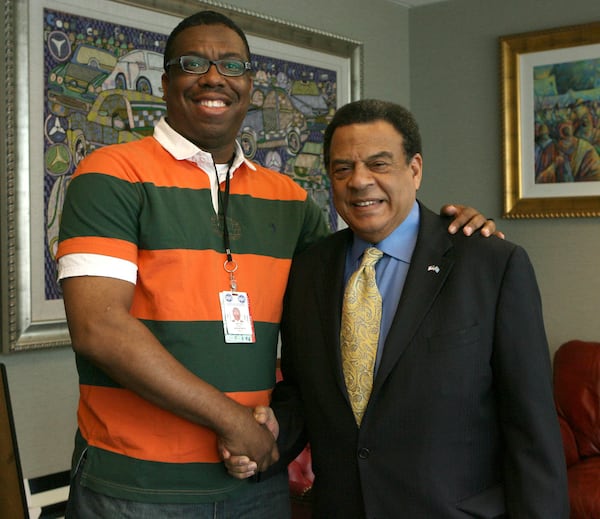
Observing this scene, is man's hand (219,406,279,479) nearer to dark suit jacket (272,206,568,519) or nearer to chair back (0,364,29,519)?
dark suit jacket (272,206,568,519)

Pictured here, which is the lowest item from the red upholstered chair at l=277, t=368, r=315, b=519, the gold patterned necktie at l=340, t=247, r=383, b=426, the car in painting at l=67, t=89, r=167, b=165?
the red upholstered chair at l=277, t=368, r=315, b=519

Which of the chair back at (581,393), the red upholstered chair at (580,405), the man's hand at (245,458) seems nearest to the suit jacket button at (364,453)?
the man's hand at (245,458)

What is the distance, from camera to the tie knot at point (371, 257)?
6.36 feet

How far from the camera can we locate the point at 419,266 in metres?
1.86

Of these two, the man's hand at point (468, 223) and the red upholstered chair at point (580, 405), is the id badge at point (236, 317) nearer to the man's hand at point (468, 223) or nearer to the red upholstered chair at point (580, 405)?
the man's hand at point (468, 223)

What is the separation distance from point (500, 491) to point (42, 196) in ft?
7.00

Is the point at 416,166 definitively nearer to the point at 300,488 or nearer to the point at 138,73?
the point at 300,488

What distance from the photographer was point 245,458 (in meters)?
1.83

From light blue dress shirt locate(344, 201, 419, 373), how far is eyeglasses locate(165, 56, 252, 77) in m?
0.53

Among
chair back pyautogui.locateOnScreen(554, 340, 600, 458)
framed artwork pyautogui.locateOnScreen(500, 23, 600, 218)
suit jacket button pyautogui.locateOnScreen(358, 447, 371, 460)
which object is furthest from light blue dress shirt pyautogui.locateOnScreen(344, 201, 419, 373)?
framed artwork pyautogui.locateOnScreen(500, 23, 600, 218)

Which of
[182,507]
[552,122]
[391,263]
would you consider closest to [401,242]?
[391,263]

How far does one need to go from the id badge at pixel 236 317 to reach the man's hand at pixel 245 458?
179 millimetres

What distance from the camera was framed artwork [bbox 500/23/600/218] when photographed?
4.50 meters

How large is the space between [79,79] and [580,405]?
291 centimetres
